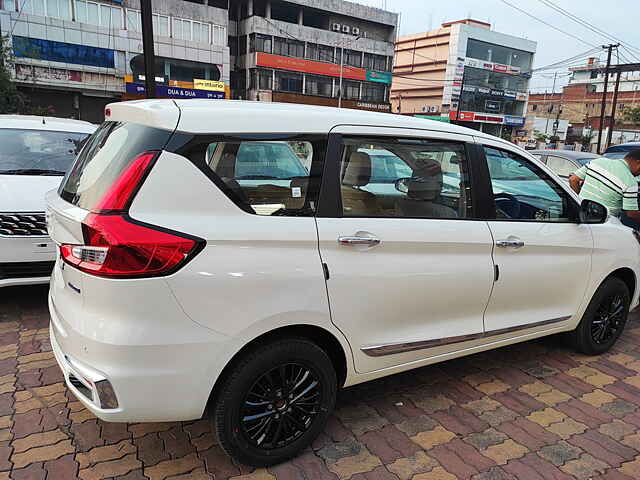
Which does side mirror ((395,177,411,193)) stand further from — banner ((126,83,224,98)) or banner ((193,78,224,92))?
banner ((193,78,224,92))

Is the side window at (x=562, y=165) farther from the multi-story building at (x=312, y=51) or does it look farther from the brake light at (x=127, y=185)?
the multi-story building at (x=312, y=51)

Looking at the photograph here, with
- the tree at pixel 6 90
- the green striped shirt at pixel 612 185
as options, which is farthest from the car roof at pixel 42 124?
the tree at pixel 6 90

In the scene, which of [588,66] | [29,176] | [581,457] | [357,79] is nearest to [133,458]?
[581,457]

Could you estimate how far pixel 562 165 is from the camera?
32.0 ft

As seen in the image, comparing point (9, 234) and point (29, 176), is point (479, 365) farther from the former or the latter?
point (29, 176)

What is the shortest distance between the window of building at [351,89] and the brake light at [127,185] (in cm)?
4640

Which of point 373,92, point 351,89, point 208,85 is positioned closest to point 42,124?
point 208,85

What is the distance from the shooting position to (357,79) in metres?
46.8

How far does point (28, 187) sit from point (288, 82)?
41.1 meters

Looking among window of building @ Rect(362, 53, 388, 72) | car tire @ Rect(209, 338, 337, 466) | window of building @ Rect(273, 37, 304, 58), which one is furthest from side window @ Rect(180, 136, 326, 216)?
window of building @ Rect(362, 53, 388, 72)

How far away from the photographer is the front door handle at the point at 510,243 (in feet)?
9.51

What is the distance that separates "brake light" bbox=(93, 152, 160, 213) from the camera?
6.40 ft

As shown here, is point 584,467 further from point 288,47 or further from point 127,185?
point 288,47

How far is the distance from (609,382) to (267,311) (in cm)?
276
